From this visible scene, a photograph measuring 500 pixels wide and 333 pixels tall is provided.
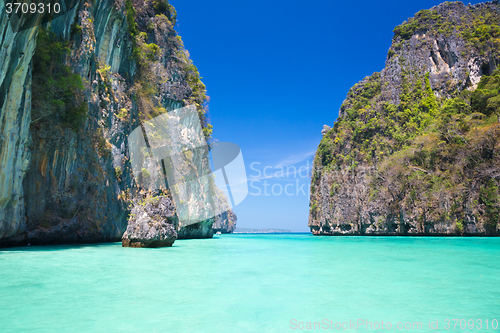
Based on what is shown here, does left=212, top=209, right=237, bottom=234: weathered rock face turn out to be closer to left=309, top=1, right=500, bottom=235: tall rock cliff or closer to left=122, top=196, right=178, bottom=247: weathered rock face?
left=309, top=1, right=500, bottom=235: tall rock cliff

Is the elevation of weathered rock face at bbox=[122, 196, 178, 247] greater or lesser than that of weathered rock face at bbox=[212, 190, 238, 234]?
greater

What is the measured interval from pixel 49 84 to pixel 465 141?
2798 centimetres

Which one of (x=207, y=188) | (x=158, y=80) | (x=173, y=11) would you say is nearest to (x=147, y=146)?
(x=158, y=80)

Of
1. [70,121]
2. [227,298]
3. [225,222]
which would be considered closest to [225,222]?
[225,222]

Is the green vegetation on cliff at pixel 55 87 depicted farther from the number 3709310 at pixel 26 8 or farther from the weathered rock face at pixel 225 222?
the weathered rock face at pixel 225 222

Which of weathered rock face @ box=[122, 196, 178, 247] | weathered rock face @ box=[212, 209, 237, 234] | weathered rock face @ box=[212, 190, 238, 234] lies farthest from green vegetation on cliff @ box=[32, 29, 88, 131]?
weathered rock face @ box=[212, 209, 237, 234]

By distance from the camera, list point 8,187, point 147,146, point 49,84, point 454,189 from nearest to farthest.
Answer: point 8,187, point 49,84, point 147,146, point 454,189

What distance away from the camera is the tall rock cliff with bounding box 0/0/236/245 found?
1066cm

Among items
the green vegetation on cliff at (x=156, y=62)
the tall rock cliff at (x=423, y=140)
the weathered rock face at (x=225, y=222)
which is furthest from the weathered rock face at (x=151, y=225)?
the weathered rock face at (x=225, y=222)

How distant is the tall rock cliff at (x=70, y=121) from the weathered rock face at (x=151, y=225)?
3.33 meters

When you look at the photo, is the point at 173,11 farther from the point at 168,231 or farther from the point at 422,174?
the point at 422,174

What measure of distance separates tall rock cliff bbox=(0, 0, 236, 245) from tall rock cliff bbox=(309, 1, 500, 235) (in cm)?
2584

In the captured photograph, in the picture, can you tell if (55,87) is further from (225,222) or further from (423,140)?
(225,222)

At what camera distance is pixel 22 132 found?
1111cm
